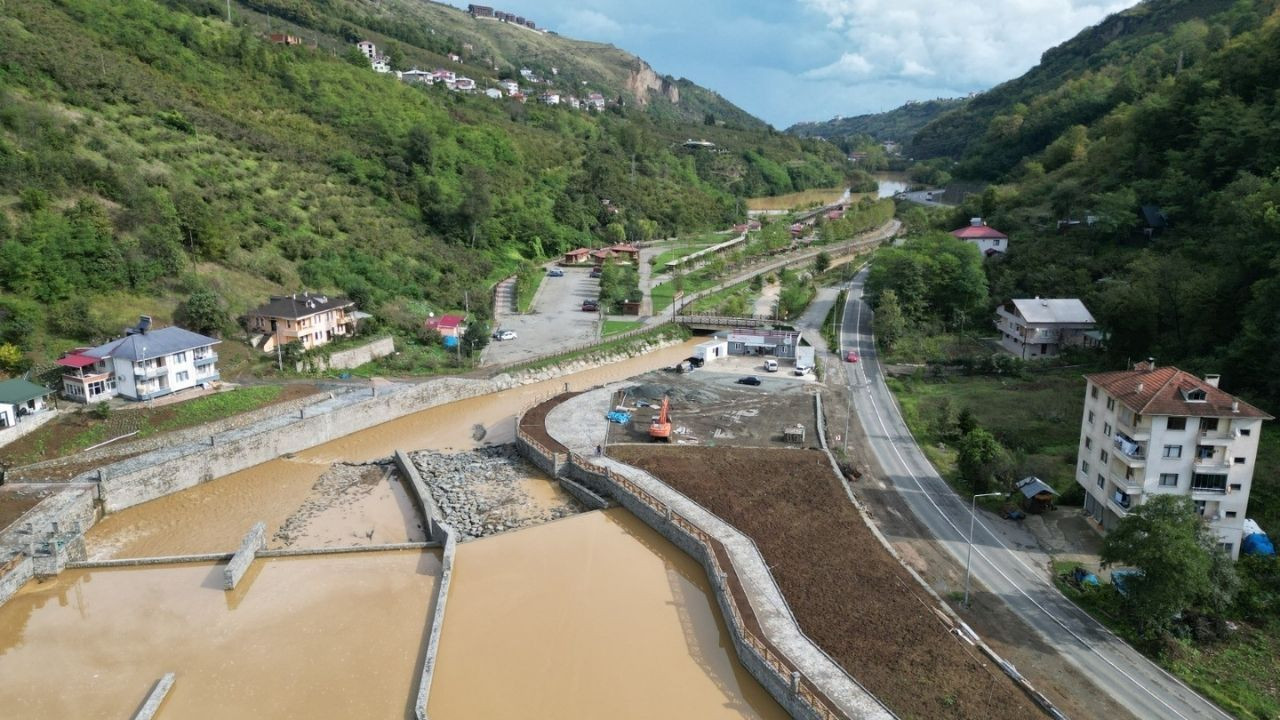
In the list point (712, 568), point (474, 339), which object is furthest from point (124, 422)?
point (712, 568)

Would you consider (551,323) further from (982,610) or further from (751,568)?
(982,610)

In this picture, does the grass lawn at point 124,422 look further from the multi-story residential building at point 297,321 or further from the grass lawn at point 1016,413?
the grass lawn at point 1016,413

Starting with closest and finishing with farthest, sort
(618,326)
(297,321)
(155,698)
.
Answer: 1. (155,698)
2. (297,321)
3. (618,326)

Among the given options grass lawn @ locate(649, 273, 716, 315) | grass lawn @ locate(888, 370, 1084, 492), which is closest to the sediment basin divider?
grass lawn @ locate(888, 370, 1084, 492)

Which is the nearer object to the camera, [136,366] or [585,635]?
[585,635]

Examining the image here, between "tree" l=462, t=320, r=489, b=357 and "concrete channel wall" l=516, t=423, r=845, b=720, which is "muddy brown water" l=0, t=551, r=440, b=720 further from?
"tree" l=462, t=320, r=489, b=357

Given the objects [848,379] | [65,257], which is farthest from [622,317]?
[65,257]

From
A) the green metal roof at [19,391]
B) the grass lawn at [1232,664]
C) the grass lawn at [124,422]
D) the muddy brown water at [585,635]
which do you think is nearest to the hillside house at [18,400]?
Answer: the green metal roof at [19,391]
